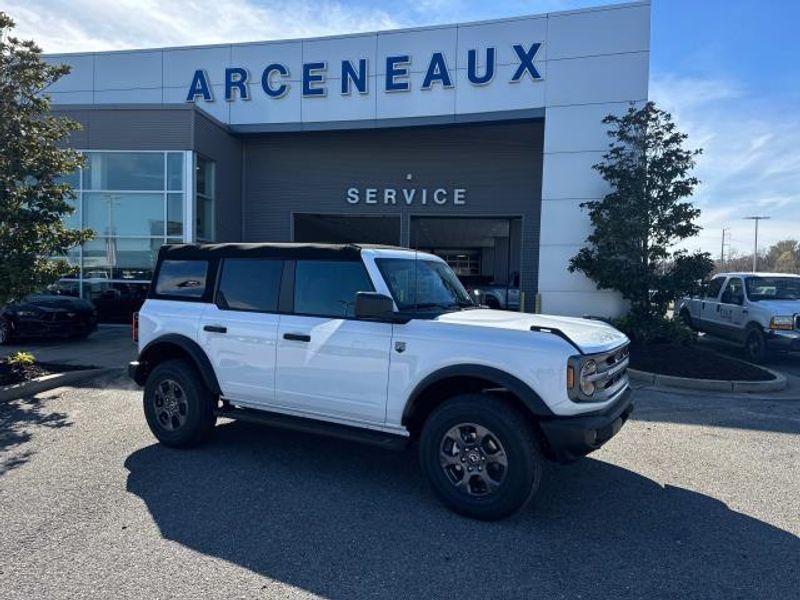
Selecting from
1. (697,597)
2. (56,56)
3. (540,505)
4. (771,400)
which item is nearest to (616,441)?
(540,505)

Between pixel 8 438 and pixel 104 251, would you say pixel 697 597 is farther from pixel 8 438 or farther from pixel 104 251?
pixel 104 251

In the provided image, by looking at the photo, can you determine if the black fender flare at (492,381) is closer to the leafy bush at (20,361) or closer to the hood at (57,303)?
the leafy bush at (20,361)

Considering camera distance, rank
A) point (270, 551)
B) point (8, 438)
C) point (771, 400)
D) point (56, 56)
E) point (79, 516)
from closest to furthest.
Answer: point (270, 551)
point (79, 516)
point (8, 438)
point (771, 400)
point (56, 56)

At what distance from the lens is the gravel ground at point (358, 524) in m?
3.26

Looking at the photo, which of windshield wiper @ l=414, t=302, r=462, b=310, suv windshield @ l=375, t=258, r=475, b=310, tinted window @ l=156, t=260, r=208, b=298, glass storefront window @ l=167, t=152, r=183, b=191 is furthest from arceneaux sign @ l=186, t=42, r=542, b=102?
tinted window @ l=156, t=260, r=208, b=298

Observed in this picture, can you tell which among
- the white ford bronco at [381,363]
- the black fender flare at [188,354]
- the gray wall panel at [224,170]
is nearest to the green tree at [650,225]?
the white ford bronco at [381,363]

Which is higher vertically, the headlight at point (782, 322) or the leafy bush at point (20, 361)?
the headlight at point (782, 322)

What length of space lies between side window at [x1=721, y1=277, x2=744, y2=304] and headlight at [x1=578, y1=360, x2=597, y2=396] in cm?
1024

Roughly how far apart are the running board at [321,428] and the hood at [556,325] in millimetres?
1015

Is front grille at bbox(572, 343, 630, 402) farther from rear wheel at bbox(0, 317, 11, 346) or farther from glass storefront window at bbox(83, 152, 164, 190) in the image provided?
glass storefront window at bbox(83, 152, 164, 190)

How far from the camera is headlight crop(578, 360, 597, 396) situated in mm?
3947

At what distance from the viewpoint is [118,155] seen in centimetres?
1507

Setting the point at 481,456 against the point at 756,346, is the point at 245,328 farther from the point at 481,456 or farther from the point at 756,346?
the point at 756,346

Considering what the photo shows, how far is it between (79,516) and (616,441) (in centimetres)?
493
